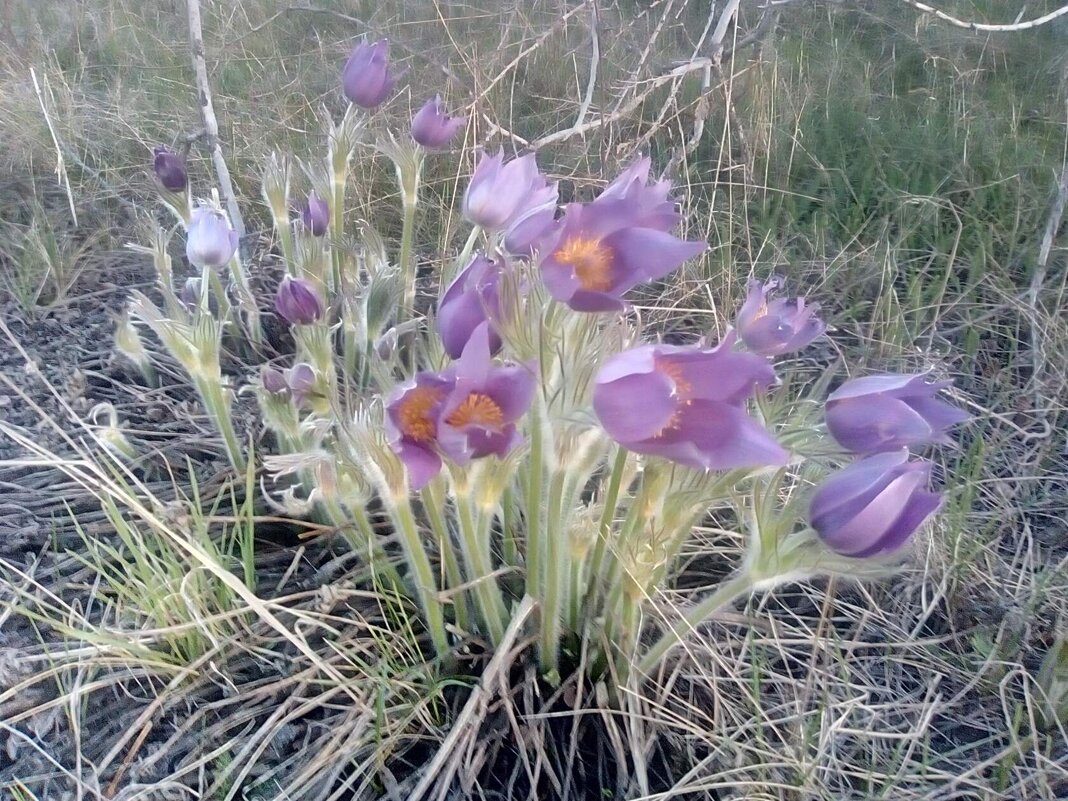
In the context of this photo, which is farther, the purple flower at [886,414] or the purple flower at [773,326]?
the purple flower at [773,326]

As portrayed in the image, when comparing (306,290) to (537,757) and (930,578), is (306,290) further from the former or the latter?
(930,578)

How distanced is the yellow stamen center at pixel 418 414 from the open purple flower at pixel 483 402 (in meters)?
0.02

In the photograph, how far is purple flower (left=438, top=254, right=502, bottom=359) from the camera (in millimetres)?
721

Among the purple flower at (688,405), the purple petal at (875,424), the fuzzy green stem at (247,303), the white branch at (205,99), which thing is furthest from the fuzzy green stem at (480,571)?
the white branch at (205,99)

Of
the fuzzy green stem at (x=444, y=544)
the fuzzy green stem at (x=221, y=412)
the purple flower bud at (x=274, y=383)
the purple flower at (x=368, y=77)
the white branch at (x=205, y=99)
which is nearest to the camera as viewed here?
the fuzzy green stem at (x=444, y=544)

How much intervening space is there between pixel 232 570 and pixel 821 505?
70 centimetres

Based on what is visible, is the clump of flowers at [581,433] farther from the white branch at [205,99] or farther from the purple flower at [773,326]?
the white branch at [205,99]

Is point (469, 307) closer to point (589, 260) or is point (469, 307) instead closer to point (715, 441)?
point (589, 260)

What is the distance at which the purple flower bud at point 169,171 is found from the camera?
117 cm

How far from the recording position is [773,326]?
2.66 ft

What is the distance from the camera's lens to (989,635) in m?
1.05

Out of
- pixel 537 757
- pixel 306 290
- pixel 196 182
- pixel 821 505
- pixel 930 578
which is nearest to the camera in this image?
pixel 821 505

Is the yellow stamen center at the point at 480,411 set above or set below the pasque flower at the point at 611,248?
below

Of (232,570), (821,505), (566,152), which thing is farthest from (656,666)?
(566,152)
